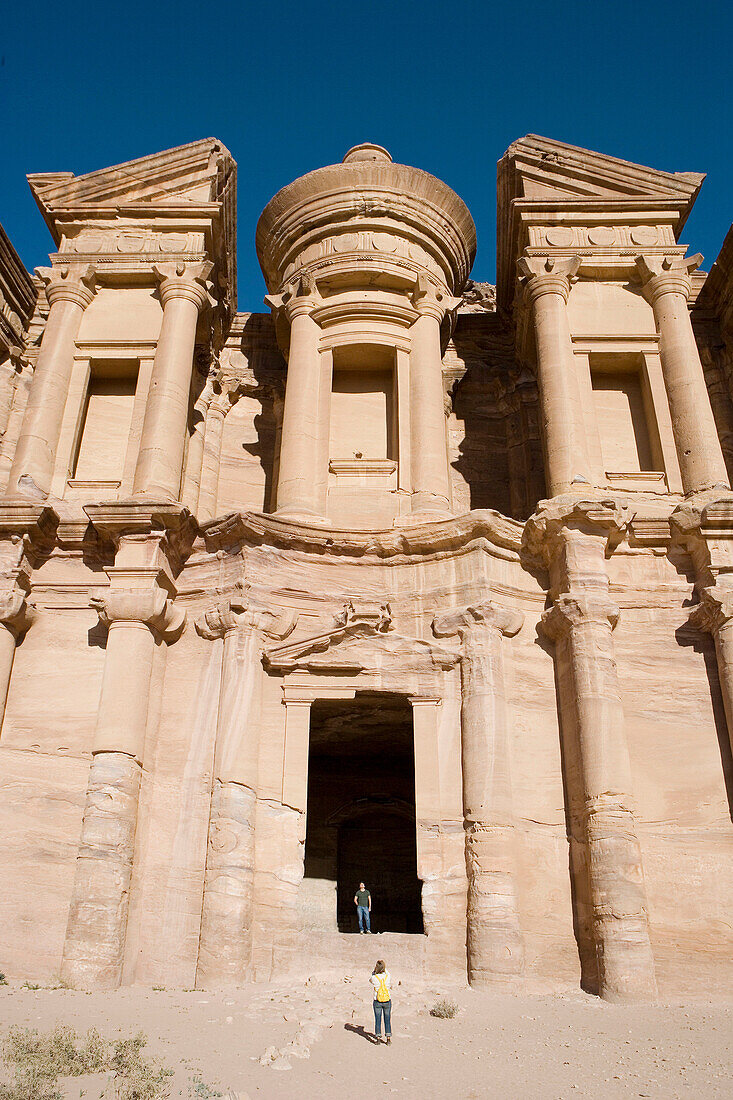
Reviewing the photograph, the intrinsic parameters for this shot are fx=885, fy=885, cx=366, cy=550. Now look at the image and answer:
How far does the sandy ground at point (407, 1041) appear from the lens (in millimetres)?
7551

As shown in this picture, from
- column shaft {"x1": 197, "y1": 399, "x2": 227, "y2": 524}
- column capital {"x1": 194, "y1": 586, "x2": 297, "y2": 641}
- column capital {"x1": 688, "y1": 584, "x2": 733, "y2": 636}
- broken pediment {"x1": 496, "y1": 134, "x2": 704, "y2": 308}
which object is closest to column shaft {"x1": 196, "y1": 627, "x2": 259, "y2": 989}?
column capital {"x1": 194, "y1": 586, "x2": 297, "y2": 641}

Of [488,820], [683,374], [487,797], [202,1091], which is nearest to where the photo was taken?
[202,1091]

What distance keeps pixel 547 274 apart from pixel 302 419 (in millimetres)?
5692

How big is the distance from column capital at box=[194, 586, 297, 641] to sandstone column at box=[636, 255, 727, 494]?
7.31 metres

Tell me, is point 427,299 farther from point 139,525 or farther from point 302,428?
point 139,525

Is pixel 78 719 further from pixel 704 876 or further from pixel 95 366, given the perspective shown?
pixel 704 876

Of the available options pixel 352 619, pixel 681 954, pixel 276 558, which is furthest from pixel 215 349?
pixel 681 954

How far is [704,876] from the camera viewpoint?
12180 mm

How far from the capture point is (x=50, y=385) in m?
16.3

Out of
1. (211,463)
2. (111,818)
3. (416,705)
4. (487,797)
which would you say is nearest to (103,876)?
(111,818)

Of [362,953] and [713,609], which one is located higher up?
[713,609]

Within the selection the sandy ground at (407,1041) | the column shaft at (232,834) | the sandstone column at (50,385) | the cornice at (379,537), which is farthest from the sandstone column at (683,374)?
the sandstone column at (50,385)

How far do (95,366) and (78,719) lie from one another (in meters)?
7.49

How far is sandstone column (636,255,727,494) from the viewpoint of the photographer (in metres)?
15.3
